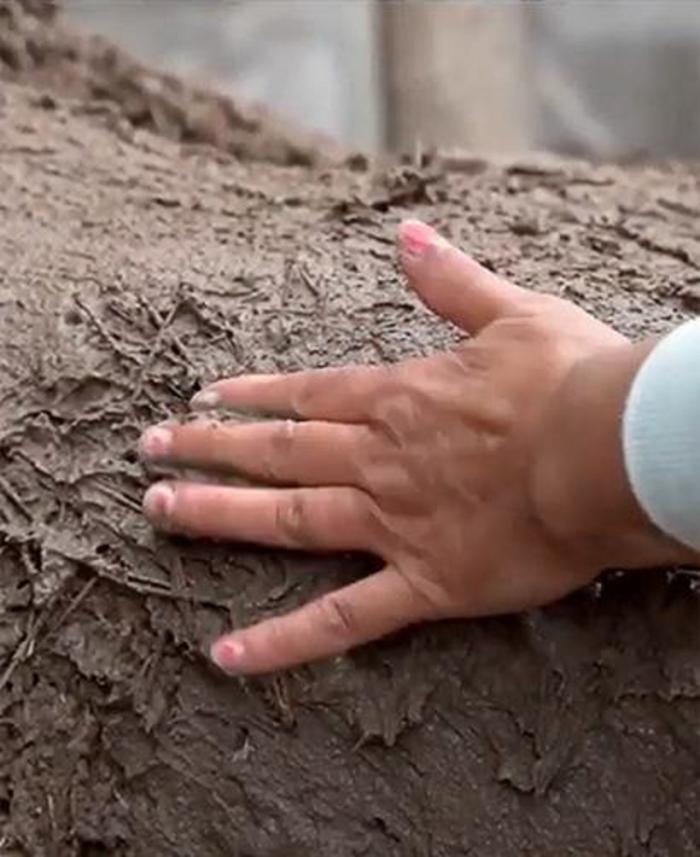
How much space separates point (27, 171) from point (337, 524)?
1.11 feet

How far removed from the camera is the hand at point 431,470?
2.29 feet

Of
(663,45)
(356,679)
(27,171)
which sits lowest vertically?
(663,45)

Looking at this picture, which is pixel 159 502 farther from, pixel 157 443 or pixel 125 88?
pixel 125 88

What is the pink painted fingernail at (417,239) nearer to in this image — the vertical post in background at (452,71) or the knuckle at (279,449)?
the knuckle at (279,449)

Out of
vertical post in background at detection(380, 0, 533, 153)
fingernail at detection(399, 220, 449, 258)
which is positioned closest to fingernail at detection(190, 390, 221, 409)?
fingernail at detection(399, 220, 449, 258)

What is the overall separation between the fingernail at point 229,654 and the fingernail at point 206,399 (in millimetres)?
105

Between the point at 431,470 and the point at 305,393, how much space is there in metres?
0.08

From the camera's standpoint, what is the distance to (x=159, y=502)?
2.50 feet

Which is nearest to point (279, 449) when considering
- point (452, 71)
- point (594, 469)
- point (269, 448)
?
point (269, 448)

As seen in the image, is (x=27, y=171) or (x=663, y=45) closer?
(x=27, y=171)

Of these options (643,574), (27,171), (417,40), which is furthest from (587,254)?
(417,40)

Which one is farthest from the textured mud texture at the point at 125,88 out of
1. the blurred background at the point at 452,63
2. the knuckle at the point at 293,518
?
the blurred background at the point at 452,63

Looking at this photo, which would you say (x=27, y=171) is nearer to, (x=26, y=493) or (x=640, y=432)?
(x=26, y=493)

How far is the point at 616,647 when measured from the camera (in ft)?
2.42
